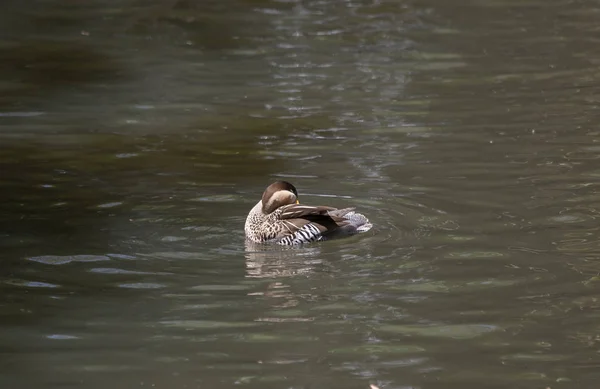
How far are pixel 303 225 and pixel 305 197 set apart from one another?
4.52ft

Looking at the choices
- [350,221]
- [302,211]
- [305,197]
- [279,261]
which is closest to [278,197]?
[302,211]

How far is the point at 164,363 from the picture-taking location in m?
7.63

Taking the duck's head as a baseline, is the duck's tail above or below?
below

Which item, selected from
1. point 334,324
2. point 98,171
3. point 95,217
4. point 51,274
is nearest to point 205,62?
point 98,171

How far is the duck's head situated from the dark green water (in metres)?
0.31

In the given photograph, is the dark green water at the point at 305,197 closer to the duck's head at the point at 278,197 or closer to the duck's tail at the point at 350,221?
the duck's tail at the point at 350,221

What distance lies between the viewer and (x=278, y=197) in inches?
419

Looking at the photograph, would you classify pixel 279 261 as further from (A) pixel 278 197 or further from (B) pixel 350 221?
(A) pixel 278 197

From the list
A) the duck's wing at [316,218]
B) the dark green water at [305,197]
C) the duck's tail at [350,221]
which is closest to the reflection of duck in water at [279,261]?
the dark green water at [305,197]

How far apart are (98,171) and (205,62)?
19.0ft

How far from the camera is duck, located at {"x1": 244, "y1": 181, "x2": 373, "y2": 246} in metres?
10.3

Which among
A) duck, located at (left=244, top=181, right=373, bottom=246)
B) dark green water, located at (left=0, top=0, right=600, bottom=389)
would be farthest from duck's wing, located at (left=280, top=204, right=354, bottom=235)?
dark green water, located at (left=0, top=0, right=600, bottom=389)

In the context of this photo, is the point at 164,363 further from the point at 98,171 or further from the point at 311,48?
the point at 311,48

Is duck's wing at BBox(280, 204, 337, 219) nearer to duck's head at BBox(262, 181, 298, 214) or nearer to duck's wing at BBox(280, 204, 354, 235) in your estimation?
duck's wing at BBox(280, 204, 354, 235)
